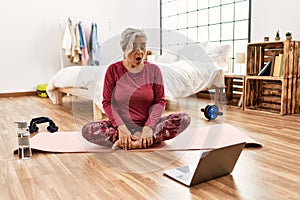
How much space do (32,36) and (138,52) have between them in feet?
11.8

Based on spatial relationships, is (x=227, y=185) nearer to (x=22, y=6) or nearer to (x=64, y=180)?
(x=64, y=180)

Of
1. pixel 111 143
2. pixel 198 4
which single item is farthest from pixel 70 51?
Answer: pixel 111 143

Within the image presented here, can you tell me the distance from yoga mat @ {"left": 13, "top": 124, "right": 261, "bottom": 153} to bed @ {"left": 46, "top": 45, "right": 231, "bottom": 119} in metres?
0.54

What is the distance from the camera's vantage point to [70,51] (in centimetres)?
462

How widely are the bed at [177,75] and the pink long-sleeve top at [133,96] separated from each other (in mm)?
744

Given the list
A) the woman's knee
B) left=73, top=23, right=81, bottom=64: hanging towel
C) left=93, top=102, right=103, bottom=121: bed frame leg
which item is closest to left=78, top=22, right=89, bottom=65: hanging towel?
left=73, top=23, right=81, bottom=64: hanging towel

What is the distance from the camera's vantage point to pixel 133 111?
176cm

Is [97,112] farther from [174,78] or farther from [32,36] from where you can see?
[32,36]

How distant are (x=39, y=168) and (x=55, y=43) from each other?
3.70 meters

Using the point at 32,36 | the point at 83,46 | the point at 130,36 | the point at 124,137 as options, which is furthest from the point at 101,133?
the point at 32,36

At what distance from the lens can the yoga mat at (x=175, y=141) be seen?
5.78 feet

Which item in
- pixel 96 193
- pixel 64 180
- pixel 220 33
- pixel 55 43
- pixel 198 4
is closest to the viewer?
pixel 96 193

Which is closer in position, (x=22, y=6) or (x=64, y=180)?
(x=64, y=180)

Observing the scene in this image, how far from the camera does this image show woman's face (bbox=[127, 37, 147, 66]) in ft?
5.07
